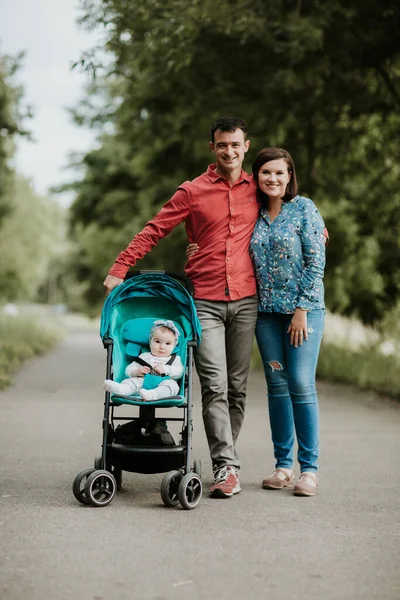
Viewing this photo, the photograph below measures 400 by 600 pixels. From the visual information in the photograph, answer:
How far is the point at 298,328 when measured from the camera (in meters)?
6.30

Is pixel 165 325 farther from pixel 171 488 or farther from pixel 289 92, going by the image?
pixel 289 92

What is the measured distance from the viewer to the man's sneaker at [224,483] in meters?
6.13

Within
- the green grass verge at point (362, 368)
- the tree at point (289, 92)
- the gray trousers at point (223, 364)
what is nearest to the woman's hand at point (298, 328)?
the gray trousers at point (223, 364)

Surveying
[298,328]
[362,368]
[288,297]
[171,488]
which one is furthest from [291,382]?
[362,368]

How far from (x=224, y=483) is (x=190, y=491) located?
1.33 ft

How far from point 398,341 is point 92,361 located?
26.7 ft

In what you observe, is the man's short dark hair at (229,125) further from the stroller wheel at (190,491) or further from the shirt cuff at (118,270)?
the stroller wheel at (190,491)

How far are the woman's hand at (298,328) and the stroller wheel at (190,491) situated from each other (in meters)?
1.17

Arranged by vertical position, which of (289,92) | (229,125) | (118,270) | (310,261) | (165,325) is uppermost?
(289,92)

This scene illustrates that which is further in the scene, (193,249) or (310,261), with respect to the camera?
(193,249)

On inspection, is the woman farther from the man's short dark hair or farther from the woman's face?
the man's short dark hair

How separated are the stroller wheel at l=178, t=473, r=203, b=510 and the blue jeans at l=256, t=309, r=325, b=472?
95 cm

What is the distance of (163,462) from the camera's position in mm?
5949

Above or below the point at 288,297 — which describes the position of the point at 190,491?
below
